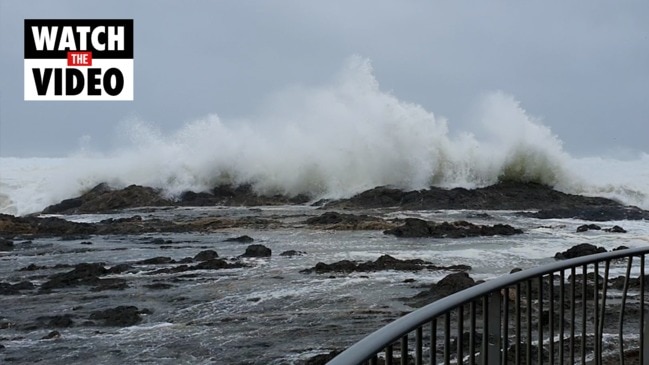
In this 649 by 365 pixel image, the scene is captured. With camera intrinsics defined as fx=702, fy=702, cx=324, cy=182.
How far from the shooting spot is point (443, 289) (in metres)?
10.1

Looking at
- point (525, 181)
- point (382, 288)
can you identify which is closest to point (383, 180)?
point (525, 181)

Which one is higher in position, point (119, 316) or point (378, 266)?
point (378, 266)

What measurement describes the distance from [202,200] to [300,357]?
36.6 meters

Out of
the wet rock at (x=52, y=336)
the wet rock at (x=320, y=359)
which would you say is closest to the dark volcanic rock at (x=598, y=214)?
the wet rock at (x=320, y=359)

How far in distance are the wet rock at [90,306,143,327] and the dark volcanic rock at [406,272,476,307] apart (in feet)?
12.0

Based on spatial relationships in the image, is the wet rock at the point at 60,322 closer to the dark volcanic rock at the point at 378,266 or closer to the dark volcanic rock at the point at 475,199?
the dark volcanic rock at the point at 378,266

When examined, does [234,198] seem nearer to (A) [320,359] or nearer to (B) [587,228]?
(B) [587,228]

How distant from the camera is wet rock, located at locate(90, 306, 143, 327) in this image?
8500 mm

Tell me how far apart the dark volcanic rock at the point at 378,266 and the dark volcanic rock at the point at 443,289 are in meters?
2.68

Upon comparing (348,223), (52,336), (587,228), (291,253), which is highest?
(348,223)

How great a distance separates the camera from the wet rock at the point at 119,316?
850cm

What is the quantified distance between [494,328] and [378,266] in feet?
35.7

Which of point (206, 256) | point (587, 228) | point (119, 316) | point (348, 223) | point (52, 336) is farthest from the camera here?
point (348, 223)

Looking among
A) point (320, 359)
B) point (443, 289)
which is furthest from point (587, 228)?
point (320, 359)
